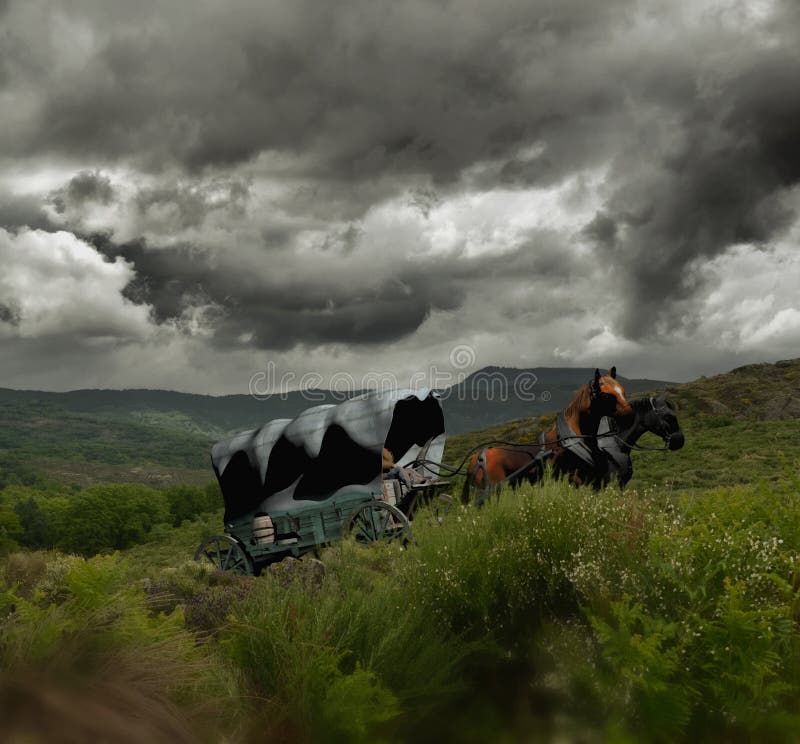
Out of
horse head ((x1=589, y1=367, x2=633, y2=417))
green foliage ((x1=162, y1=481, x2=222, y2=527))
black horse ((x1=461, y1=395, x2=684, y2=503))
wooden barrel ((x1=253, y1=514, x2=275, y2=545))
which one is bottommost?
green foliage ((x1=162, y1=481, x2=222, y2=527))

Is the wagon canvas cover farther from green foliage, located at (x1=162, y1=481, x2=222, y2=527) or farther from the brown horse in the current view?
green foliage, located at (x1=162, y1=481, x2=222, y2=527)

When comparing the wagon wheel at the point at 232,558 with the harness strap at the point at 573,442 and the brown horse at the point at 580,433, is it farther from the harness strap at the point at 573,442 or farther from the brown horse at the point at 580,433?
Answer: the harness strap at the point at 573,442

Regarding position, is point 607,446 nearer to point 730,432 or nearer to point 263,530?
point 263,530

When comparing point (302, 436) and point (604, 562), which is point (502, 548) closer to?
point (604, 562)

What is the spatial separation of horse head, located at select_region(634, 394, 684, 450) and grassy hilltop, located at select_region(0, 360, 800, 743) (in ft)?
10.2

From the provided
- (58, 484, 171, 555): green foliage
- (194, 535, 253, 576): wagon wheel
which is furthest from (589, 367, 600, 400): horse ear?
(58, 484, 171, 555): green foliage

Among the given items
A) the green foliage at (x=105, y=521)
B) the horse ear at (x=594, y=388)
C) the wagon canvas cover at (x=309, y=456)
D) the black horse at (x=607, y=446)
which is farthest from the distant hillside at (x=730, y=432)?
the green foliage at (x=105, y=521)

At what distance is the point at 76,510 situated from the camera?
65438 mm

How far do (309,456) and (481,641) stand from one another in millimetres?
6877

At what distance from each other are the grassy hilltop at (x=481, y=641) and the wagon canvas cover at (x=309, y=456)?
4.78 meters

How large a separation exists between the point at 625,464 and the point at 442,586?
529 cm

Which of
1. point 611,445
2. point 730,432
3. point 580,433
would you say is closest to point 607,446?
point 611,445

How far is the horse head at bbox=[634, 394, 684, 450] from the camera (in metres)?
9.01

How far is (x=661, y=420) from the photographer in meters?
9.02
